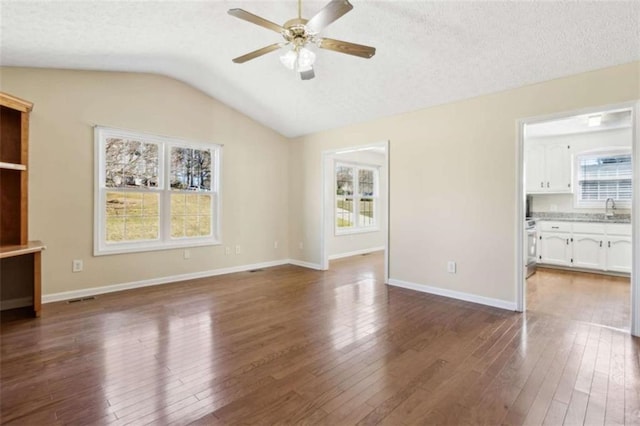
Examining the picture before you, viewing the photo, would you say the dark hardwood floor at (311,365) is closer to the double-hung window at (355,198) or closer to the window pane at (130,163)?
the window pane at (130,163)

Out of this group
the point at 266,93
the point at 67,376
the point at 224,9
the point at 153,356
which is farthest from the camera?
A: the point at 266,93

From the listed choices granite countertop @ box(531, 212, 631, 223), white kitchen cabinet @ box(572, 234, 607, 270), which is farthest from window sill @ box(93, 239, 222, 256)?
white kitchen cabinet @ box(572, 234, 607, 270)

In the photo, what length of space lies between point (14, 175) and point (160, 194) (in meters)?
1.63

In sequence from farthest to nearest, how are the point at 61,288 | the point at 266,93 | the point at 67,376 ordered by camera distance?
the point at 266,93 < the point at 61,288 < the point at 67,376

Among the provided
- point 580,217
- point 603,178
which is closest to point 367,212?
point 580,217

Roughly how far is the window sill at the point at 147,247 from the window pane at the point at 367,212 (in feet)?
12.1

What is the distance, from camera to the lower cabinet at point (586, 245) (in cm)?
498

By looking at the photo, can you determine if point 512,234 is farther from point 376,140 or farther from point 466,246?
point 376,140

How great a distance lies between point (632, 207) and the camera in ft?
9.66

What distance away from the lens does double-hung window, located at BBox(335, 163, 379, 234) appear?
726 centimetres

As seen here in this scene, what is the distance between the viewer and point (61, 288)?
3883mm

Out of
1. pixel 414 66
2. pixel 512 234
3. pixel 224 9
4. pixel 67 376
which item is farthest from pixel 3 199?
pixel 512 234

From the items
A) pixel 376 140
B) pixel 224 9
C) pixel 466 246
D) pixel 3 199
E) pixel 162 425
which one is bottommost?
pixel 162 425

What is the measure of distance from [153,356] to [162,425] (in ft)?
3.01
